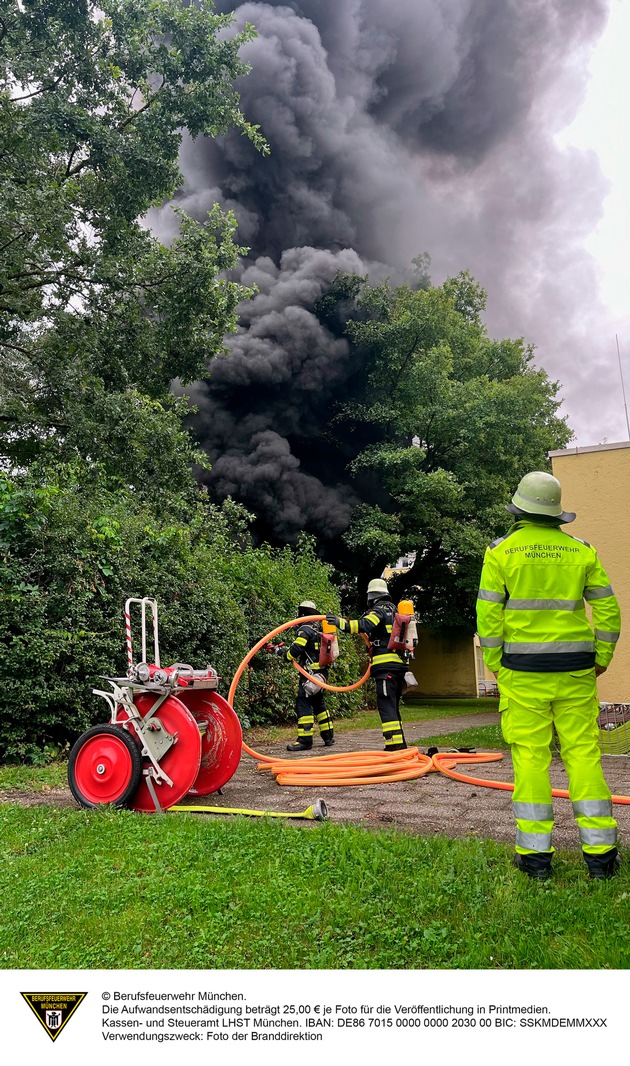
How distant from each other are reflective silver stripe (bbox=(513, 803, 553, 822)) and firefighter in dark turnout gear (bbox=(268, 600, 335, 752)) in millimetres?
4947

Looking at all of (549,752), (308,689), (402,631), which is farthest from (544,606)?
(308,689)

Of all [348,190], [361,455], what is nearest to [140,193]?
[361,455]

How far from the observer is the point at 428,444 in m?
21.3

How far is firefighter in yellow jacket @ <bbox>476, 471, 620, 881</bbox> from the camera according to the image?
3.15 metres

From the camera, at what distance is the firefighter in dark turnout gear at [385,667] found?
7051 millimetres

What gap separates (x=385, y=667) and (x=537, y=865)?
3987 mm

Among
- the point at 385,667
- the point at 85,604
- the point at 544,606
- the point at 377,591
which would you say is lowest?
the point at 385,667

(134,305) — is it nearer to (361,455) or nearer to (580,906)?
(361,455)

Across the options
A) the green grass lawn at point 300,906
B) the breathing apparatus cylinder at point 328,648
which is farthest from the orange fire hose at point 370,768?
the green grass lawn at point 300,906

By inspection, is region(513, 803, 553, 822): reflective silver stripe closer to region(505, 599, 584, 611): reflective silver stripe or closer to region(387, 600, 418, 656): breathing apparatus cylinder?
region(505, 599, 584, 611): reflective silver stripe

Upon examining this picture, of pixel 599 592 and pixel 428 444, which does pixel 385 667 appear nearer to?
pixel 599 592

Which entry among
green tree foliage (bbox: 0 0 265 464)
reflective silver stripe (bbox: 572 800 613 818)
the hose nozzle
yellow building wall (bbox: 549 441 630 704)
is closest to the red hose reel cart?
the hose nozzle
